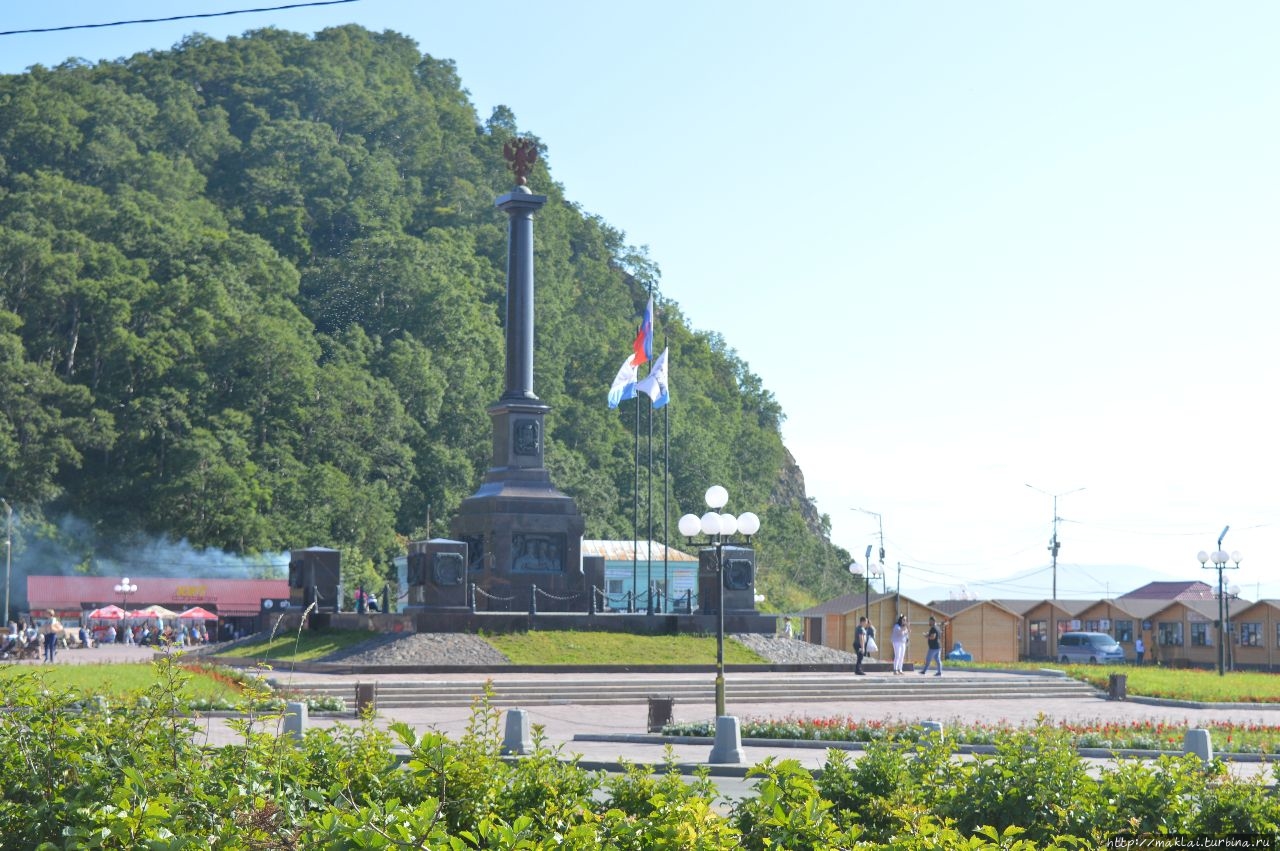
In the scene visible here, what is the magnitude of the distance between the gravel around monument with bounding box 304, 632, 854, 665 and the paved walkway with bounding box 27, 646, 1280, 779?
1.25m

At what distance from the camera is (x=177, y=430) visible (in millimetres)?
70938

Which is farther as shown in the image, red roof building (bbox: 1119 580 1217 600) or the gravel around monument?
red roof building (bbox: 1119 580 1217 600)

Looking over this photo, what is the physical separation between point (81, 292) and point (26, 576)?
15636mm

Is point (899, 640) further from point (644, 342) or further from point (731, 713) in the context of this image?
point (644, 342)

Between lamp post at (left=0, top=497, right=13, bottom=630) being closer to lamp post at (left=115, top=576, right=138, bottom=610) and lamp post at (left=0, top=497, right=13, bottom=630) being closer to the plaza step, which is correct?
lamp post at (left=115, top=576, right=138, bottom=610)

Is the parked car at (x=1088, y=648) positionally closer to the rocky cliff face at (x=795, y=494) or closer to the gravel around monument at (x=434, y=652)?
the gravel around monument at (x=434, y=652)

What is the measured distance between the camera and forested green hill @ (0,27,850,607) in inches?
2771

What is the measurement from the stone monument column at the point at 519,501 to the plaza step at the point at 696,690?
8873 mm

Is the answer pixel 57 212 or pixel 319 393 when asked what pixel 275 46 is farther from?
pixel 319 393

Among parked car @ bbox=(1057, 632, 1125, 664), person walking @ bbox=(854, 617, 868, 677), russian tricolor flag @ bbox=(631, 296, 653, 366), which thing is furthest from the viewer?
parked car @ bbox=(1057, 632, 1125, 664)

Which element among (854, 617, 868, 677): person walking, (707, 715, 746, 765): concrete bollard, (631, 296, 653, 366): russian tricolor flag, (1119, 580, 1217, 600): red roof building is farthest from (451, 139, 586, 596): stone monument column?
(1119, 580, 1217, 600): red roof building

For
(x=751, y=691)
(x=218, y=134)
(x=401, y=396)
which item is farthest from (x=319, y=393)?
(x=751, y=691)

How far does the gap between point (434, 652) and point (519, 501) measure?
Result: 785cm

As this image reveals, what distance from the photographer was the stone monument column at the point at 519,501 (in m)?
40.2
